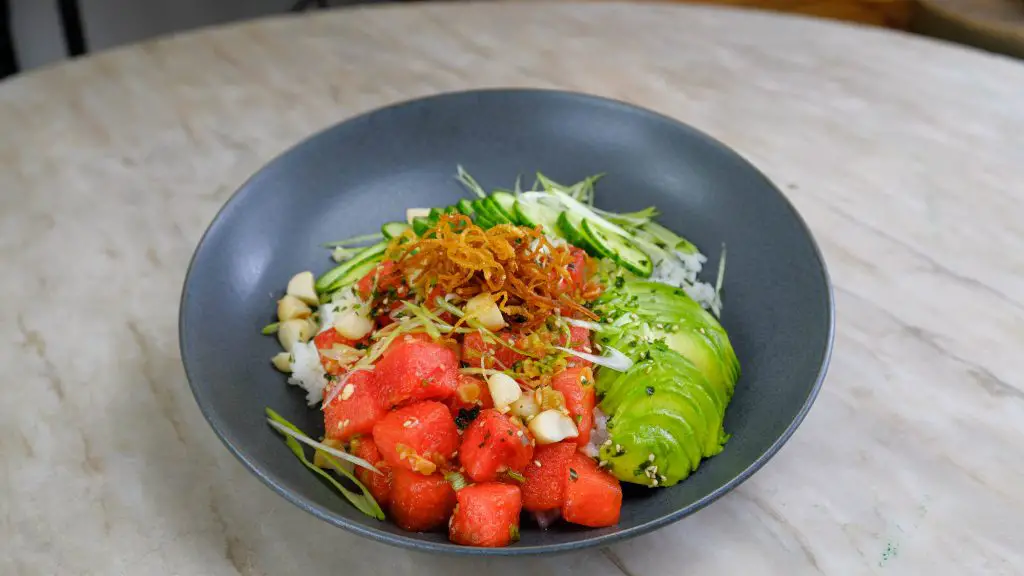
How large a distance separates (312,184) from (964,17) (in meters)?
2.89

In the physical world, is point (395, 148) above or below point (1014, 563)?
above

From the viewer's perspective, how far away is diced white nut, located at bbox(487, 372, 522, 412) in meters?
1.41

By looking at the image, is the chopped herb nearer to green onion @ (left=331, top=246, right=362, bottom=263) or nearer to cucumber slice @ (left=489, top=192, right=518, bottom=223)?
cucumber slice @ (left=489, top=192, right=518, bottom=223)

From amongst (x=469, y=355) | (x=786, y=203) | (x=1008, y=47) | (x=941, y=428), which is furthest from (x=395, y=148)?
(x=1008, y=47)

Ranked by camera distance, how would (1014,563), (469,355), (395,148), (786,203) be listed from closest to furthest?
(1014,563)
(469,355)
(786,203)
(395,148)

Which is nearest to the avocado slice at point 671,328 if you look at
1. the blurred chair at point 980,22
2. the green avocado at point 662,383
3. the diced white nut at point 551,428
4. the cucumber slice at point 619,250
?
the green avocado at point 662,383

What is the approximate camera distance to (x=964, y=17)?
3.44 metres

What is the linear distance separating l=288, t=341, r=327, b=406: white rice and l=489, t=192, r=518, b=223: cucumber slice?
19.6 inches

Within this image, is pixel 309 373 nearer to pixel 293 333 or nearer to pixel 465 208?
pixel 293 333

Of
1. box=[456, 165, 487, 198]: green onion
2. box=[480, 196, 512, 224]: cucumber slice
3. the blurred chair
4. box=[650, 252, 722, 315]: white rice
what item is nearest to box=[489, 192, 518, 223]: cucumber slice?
box=[480, 196, 512, 224]: cucumber slice

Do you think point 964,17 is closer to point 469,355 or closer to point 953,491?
point 953,491

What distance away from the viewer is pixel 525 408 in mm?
1423

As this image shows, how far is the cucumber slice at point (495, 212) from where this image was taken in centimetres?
180

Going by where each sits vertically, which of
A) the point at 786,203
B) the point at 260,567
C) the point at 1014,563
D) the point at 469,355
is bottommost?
the point at 260,567
